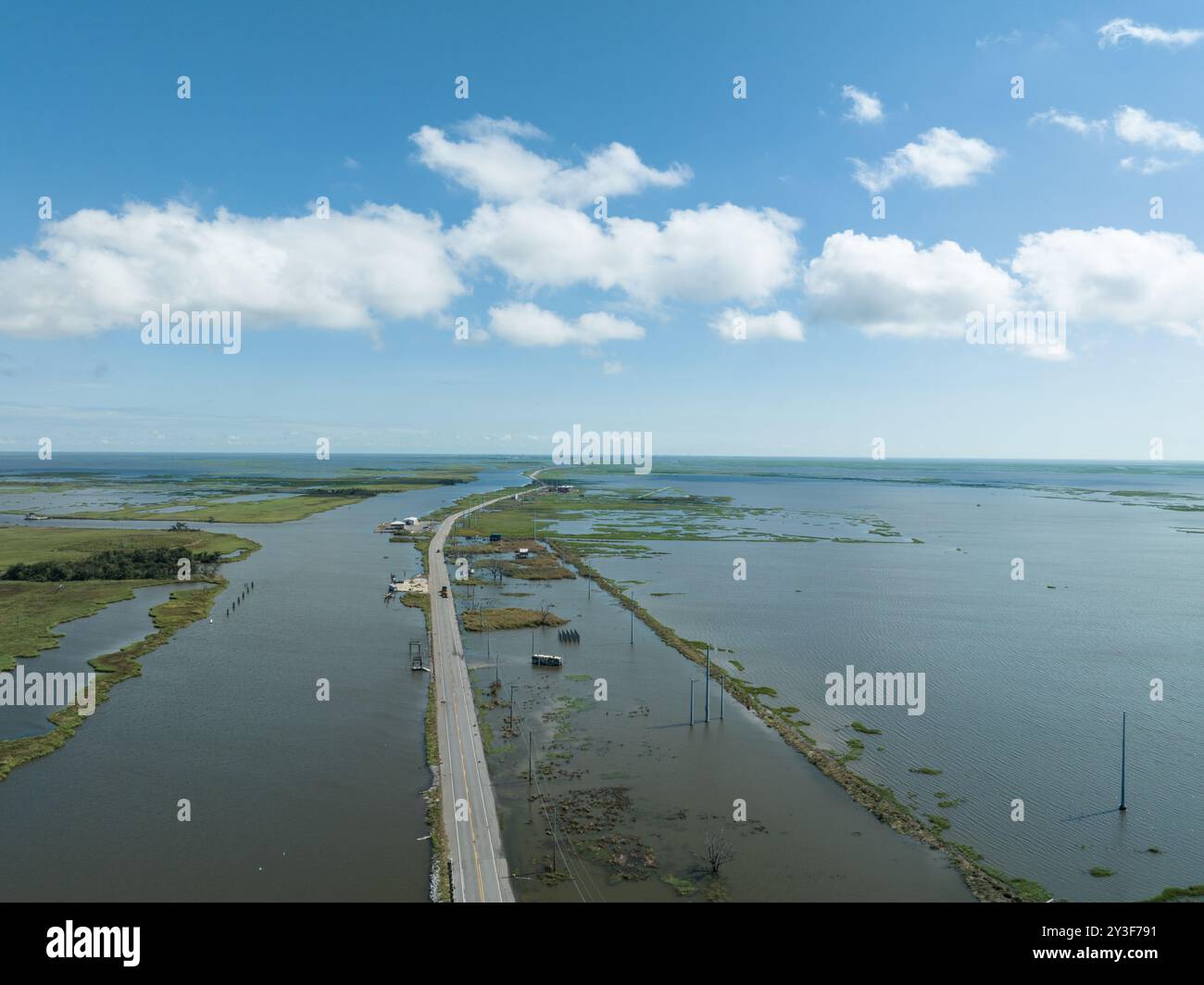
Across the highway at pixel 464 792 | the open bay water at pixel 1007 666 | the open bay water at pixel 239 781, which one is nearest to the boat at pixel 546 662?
the highway at pixel 464 792

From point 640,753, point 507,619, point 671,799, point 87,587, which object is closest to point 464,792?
point 671,799

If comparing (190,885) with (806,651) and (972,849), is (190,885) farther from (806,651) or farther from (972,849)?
(806,651)

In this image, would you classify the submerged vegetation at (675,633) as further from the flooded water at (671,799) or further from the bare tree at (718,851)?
the bare tree at (718,851)

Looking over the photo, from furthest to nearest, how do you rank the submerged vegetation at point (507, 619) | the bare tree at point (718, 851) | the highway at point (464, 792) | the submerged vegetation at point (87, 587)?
the submerged vegetation at point (507, 619) → the submerged vegetation at point (87, 587) → the bare tree at point (718, 851) → the highway at point (464, 792)

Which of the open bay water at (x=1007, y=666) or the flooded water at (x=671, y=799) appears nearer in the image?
the flooded water at (x=671, y=799)

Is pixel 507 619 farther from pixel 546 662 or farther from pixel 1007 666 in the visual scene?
pixel 1007 666

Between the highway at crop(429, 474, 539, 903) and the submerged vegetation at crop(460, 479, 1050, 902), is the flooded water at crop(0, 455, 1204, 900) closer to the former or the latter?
the submerged vegetation at crop(460, 479, 1050, 902)
